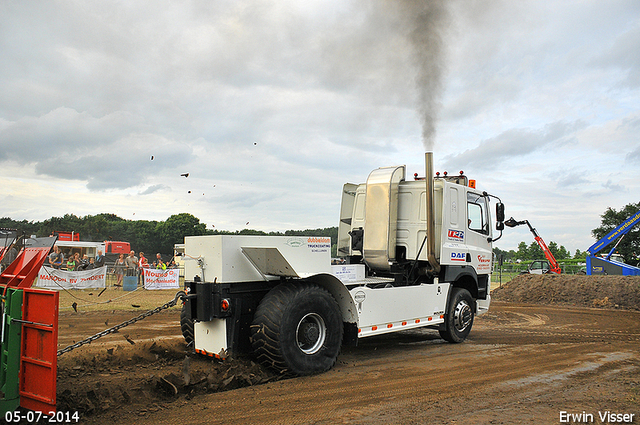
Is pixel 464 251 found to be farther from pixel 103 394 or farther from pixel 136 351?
pixel 103 394

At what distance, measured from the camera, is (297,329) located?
6.18 meters

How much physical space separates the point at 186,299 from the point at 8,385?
222 cm

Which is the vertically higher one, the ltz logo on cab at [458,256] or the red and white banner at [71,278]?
the ltz logo on cab at [458,256]

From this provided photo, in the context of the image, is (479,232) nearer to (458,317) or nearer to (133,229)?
(458,317)

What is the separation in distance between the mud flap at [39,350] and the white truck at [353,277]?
79.5 inches

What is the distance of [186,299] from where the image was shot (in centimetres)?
621

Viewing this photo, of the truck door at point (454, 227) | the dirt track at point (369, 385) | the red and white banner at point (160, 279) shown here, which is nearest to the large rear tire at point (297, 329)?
the dirt track at point (369, 385)

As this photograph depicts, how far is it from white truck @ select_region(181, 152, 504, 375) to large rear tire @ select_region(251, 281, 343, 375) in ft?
0.05

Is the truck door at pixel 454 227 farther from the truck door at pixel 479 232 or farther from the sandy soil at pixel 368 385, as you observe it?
the sandy soil at pixel 368 385

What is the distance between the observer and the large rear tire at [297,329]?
5926 millimetres

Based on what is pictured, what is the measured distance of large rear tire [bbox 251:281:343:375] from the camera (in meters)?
5.93

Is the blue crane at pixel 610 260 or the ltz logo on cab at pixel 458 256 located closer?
the ltz logo on cab at pixel 458 256

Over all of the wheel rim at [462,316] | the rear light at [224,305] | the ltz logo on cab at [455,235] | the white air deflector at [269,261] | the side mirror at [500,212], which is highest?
the side mirror at [500,212]

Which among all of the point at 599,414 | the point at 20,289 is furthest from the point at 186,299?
the point at 599,414
